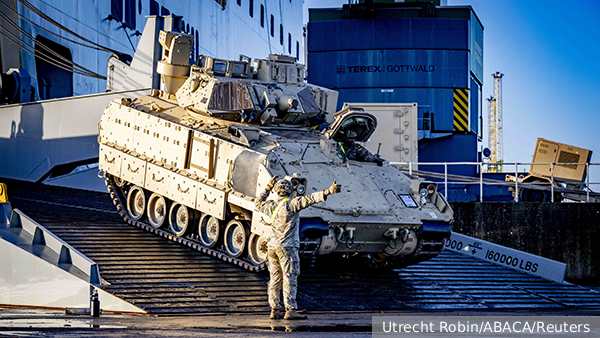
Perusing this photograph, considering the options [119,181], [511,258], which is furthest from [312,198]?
[119,181]

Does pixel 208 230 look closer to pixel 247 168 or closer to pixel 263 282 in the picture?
pixel 247 168

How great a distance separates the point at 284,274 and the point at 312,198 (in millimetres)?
942

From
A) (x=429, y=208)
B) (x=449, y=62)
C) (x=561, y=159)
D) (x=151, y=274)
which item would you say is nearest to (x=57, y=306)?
(x=151, y=274)

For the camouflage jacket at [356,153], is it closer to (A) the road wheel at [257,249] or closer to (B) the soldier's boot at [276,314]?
(A) the road wheel at [257,249]

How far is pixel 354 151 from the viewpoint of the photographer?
12984 mm

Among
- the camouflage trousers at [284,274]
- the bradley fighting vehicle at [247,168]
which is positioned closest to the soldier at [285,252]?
the camouflage trousers at [284,274]

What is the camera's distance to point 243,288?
10391mm

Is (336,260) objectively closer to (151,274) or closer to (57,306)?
(151,274)

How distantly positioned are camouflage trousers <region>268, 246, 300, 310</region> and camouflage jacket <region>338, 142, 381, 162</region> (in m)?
4.67

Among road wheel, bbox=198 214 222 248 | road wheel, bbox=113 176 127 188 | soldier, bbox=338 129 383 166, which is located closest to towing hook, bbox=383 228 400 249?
soldier, bbox=338 129 383 166

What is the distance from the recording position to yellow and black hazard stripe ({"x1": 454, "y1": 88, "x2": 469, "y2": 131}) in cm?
2239

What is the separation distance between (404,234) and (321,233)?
1507 mm

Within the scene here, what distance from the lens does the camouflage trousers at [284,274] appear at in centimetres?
829

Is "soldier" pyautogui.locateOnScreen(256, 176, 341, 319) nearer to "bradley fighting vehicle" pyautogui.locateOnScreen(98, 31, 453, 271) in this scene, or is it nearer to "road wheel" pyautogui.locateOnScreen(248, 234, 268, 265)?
"bradley fighting vehicle" pyautogui.locateOnScreen(98, 31, 453, 271)
